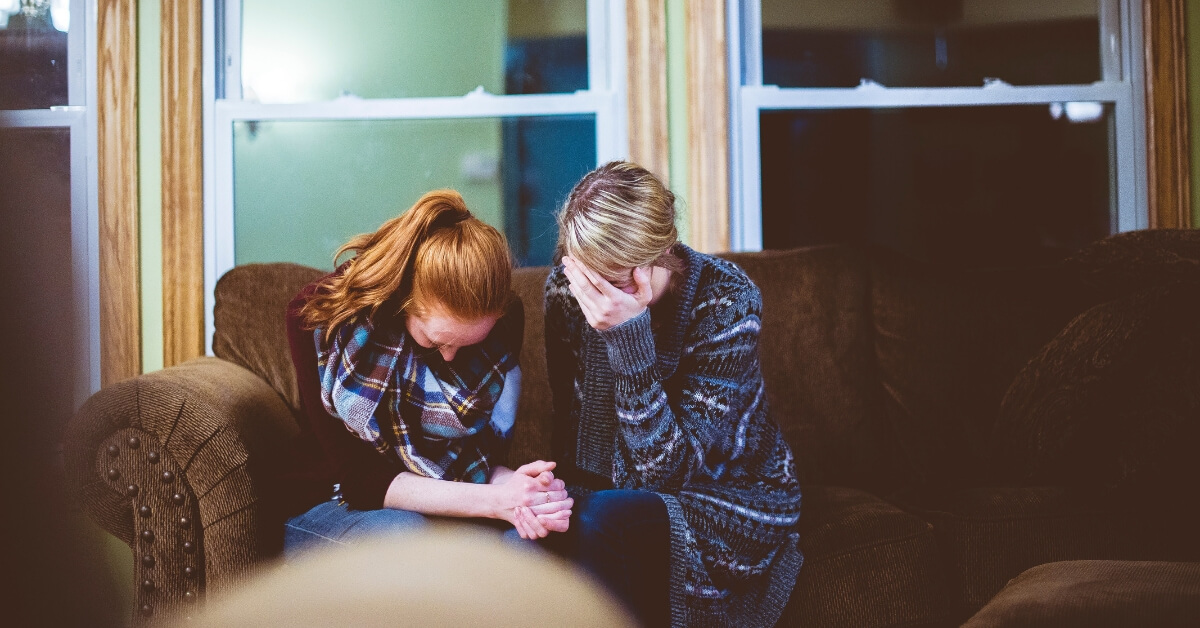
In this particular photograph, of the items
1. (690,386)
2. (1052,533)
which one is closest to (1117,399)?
(1052,533)

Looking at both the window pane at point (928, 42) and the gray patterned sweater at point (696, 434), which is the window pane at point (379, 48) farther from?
the gray patterned sweater at point (696, 434)

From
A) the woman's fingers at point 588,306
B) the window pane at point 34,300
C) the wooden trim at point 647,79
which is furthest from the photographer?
the wooden trim at point 647,79

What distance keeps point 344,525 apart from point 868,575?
0.93 metres

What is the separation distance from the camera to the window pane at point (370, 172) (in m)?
2.60

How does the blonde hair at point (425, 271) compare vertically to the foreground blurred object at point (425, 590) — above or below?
above

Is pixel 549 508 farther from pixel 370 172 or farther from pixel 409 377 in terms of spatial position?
pixel 370 172

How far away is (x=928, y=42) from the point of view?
2.80 m

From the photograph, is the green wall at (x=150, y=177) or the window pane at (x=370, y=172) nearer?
the green wall at (x=150, y=177)

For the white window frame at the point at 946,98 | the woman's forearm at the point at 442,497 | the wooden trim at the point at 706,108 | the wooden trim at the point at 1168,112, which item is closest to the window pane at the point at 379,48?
the wooden trim at the point at 706,108

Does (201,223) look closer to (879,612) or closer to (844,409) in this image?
(844,409)

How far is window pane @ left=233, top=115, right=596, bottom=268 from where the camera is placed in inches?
102

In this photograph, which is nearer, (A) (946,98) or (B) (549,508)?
(B) (549,508)

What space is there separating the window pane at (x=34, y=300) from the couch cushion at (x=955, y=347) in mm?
2067

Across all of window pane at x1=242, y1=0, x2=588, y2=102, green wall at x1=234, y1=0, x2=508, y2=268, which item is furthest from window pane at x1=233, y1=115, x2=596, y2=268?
window pane at x1=242, y1=0, x2=588, y2=102
